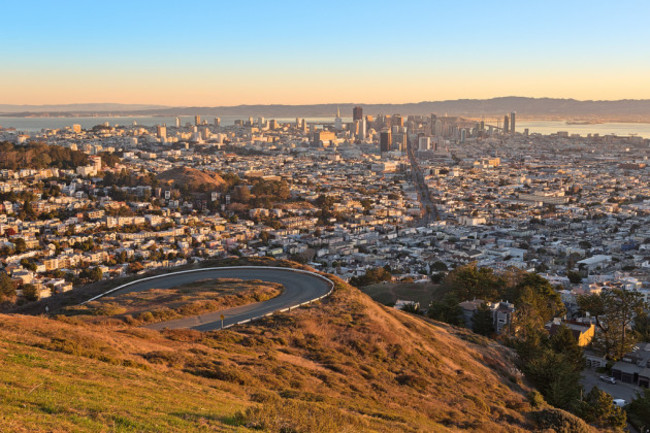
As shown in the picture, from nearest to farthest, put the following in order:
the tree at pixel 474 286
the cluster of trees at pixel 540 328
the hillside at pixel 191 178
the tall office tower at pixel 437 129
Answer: the cluster of trees at pixel 540 328
the tree at pixel 474 286
the hillside at pixel 191 178
the tall office tower at pixel 437 129

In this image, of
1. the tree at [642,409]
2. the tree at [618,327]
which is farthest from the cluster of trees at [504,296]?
the tree at [642,409]

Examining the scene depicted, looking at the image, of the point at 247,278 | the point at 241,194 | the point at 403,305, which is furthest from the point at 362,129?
the point at 247,278

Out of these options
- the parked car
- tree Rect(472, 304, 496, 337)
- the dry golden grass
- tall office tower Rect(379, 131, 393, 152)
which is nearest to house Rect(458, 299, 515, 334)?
tree Rect(472, 304, 496, 337)

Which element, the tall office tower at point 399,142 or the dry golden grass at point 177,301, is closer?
the dry golden grass at point 177,301

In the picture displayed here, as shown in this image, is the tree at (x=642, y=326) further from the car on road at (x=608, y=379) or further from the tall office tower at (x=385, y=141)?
the tall office tower at (x=385, y=141)

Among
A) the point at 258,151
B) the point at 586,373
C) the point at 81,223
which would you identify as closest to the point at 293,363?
the point at 586,373

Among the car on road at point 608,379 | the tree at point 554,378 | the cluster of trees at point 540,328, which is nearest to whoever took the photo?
the cluster of trees at point 540,328

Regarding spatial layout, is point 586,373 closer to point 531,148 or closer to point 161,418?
point 161,418

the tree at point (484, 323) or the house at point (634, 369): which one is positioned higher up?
the tree at point (484, 323)

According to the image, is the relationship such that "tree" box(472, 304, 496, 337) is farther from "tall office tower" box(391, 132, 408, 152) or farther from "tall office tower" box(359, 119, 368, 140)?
"tall office tower" box(359, 119, 368, 140)
